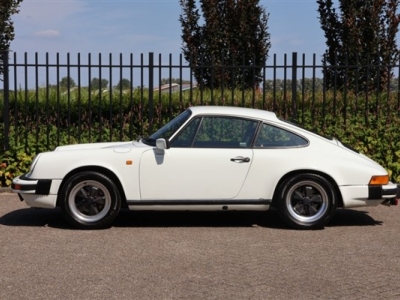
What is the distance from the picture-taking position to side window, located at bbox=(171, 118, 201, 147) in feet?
28.2

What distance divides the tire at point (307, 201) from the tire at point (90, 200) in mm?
1901

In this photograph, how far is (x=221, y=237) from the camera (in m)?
8.17

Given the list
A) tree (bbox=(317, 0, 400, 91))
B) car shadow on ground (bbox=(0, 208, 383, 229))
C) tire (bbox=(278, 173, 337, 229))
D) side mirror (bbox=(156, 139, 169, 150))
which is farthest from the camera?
tree (bbox=(317, 0, 400, 91))

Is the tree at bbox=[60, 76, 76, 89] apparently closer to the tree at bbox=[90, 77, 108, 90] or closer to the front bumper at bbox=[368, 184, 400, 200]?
the tree at bbox=[90, 77, 108, 90]

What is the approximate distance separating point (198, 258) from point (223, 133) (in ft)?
6.85

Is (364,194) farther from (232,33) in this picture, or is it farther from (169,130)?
(232,33)

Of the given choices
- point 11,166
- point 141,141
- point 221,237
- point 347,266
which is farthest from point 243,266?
→ point 11,166

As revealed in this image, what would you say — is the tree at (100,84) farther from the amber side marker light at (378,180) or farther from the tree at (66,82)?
the amber side marker light at (378,180)

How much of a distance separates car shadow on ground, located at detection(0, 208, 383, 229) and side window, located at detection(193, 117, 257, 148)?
101 cm

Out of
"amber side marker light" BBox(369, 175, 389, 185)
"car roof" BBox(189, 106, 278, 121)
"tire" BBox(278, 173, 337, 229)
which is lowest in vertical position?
"tire" BBox(278, 173, 337, 229)

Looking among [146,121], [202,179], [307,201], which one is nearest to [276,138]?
[307,201]

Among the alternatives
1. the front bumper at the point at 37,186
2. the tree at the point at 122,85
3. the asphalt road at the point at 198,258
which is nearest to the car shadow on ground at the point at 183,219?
the asphalt road at the point at 198,258

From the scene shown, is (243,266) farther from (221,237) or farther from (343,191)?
(343,191)

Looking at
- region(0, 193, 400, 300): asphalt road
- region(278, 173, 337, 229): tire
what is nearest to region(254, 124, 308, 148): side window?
region(278, 173, 337, 229): tire
